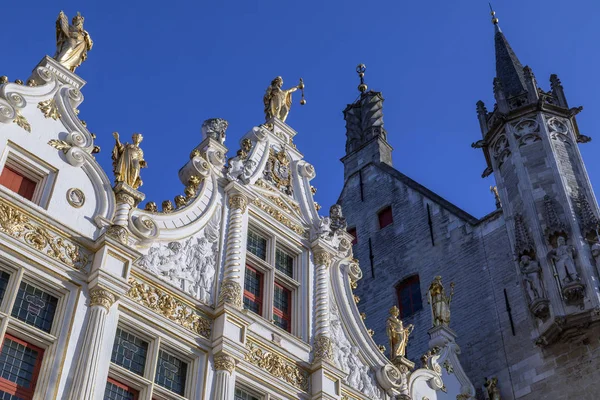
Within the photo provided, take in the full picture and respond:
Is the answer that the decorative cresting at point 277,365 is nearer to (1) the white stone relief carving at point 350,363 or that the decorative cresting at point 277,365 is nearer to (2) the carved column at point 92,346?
(1) the white stone relief carving at point 350,363

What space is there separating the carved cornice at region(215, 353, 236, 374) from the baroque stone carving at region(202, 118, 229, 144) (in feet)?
15.2

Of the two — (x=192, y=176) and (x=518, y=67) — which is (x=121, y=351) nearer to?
(x=192, y=176)

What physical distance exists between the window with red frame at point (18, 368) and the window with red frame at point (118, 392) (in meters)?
1.01

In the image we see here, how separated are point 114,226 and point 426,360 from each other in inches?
291

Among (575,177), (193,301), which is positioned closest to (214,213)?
(193,301)

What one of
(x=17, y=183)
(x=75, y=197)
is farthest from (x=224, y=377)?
(x=17, y=183)

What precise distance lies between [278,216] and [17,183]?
5278 millimetres

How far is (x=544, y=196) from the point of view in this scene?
63.6 ft

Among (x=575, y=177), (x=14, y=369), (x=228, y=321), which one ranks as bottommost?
(x=14, y=369)

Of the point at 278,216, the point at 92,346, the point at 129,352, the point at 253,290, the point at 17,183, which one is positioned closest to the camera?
the point at 92,346

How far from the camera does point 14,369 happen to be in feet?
33.1

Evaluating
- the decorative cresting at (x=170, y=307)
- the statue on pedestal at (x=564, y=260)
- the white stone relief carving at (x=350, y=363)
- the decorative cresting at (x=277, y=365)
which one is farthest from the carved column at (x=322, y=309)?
the statue on pedestal at (x=564, y=260)

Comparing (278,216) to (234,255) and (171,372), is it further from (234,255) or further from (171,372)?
(171,372)

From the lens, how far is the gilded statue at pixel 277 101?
17.8 meters
